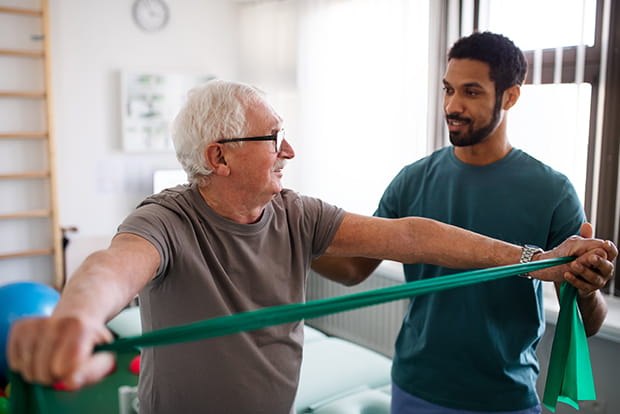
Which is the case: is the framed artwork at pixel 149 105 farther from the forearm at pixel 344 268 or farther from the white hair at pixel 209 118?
the white hair at pixel 209 118

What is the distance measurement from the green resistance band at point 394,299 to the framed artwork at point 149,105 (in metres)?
3.75

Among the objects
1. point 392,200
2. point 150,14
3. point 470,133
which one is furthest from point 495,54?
point 150,14

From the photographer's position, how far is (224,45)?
17.2ft

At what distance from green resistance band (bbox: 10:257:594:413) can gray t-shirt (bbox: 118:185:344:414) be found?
0.26m

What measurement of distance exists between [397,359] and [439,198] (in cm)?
52

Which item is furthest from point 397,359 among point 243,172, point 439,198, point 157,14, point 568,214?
point 157,14

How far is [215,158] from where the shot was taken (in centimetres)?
138

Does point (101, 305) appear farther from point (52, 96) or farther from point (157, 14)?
point (157, 14)

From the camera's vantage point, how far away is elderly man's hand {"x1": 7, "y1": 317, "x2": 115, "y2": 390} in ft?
2.41

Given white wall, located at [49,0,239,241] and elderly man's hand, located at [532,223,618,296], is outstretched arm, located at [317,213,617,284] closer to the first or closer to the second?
elderly man's hand, located at [532,223,618,296]

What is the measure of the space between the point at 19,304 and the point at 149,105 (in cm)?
198

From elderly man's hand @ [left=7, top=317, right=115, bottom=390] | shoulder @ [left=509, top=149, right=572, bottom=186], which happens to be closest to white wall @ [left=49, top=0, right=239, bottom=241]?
shoulder @ [left=509, top=149, right=572, bottom=186]

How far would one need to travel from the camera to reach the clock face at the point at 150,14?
15.7 ft

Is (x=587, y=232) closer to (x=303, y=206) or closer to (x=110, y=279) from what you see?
(x=303, y=206)
